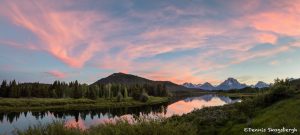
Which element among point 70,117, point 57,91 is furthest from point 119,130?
point 57,91

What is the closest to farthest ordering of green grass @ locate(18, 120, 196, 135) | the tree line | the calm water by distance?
green grass @ locate(18, 120, 196, 135) → the calm water → the tree line

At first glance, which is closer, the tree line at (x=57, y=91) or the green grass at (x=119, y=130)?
the green grass at (x=119, y=130)

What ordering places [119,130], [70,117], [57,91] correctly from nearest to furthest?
[119,130]
[70,117]
[57,91]

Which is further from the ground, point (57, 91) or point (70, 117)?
point (57, 91)

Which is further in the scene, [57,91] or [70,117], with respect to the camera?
[57,91]

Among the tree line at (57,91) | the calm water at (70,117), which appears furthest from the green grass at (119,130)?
the tree line at (57,91)

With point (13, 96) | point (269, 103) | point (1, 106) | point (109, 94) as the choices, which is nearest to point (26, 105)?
point (1, 106)

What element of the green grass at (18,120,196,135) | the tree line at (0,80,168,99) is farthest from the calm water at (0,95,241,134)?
the tree line at (0,80,168,99)

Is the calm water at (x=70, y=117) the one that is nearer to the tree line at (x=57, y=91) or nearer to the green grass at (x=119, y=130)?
the green grass at (x=119, y=130)

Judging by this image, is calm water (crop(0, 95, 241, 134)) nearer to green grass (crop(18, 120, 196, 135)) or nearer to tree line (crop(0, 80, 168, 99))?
green grass (crop(18, 120, 196, 135))

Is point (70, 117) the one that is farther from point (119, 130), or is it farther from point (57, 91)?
point (57, 91)

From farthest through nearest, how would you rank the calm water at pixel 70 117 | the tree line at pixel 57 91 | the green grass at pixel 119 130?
1. the tree line at pixel 57 91
2. the calm water at pixel 70 117
3. the green grass at pixel 119 130

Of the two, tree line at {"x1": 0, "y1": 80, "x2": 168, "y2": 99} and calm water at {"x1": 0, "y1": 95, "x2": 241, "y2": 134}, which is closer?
calm water at {"x1": 0, "y1": 95, "x2": 241, "y2": 134}

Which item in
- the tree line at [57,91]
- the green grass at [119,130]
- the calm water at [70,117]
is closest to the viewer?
the green grass at [119,130]
